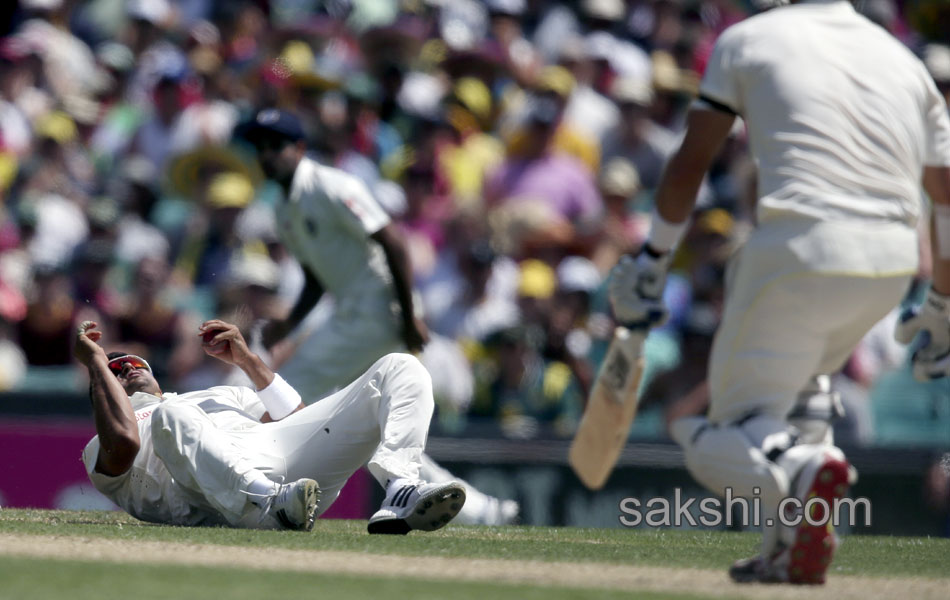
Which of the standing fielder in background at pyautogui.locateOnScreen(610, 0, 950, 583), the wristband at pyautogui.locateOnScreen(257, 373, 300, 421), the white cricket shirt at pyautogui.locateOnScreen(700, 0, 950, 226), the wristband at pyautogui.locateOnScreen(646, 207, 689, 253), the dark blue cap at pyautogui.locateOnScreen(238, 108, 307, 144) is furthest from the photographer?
the dark blue cap at pyautogui.locateOnScreen(238, 108, 307, 144)

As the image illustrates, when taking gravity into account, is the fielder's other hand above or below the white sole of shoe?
above

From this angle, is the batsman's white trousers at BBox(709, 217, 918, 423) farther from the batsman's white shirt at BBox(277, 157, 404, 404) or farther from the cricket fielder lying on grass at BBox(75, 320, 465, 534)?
the batsman's white shirt at BBox(277, 157, 404, 404)

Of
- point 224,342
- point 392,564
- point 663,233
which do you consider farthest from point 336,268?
point 663,233

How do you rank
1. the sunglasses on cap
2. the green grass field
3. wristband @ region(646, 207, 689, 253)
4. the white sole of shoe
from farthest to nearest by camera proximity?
the sunglasses on cap → the white sole of shoe → wristband @ region(646, 207, 689, 253) → the green grass field

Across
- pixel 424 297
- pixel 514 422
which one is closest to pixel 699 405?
pixel 514 422

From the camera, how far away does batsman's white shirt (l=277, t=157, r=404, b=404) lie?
8.10 meters

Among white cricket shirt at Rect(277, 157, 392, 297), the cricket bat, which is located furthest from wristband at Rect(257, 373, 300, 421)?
white cricket shirt at Rect(277, 157, 392, 297)

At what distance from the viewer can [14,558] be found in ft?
15.4

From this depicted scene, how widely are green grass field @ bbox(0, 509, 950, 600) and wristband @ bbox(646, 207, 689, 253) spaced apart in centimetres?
101

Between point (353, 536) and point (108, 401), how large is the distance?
104 centimetres

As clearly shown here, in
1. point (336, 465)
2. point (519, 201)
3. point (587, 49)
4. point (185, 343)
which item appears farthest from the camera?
point (587, 49)

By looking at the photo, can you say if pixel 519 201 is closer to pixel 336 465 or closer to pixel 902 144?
pixel 336 465

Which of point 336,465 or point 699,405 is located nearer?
point 336,465

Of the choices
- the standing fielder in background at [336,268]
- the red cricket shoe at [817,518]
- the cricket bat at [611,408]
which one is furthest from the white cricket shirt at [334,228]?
the red cricket shoe at [817,518]
